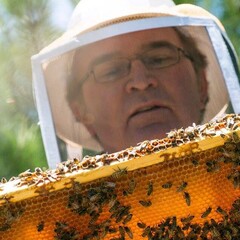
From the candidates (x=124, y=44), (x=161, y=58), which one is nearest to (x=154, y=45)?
(x=161, y=58)

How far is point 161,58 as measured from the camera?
349 centimetres

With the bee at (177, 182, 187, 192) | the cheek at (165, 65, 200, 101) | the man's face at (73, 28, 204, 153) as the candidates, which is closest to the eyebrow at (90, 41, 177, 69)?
the man's face at (73, 28, 204, 153)

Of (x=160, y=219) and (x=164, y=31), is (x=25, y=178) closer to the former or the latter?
(x=160, y=219)

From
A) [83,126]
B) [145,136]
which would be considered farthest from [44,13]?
[145,136]

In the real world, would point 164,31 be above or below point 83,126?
above

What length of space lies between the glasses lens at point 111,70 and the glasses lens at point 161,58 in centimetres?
15

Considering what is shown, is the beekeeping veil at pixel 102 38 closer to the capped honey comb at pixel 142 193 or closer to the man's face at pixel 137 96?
the man's face at pixel 137 96

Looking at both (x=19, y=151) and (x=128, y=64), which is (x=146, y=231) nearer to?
(x=128, y=64)

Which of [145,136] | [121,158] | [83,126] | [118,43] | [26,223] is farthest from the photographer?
[83,126]

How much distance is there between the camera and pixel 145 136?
3.23 meters

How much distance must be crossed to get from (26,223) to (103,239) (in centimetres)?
32

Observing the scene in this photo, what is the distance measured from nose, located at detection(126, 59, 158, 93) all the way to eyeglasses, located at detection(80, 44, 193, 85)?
35mm

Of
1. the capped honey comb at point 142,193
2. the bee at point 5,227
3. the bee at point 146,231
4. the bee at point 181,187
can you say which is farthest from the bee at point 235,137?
the bee at point 5,227

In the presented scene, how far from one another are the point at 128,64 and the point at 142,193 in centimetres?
157
